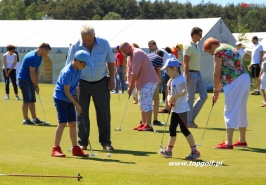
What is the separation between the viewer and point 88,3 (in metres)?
98.4

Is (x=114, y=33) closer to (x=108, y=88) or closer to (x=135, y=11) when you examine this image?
(x=108, y=88)

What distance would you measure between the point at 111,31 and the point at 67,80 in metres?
24.2

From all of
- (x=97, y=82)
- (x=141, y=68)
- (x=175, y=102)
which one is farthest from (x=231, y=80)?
(x=141, y=68)

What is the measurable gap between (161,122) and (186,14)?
96095mm

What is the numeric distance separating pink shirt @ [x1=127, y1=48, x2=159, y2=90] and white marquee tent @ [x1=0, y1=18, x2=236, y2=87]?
1484cm

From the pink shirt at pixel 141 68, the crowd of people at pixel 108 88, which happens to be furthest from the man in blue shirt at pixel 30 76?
the crowd of people at pixel 108 88

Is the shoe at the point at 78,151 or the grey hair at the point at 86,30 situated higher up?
the grey hair at the point at 86,30

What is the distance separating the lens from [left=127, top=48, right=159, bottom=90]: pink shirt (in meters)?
16.0

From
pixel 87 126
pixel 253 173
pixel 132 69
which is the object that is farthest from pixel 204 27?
pixel 253 173

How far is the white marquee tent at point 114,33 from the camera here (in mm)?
32875

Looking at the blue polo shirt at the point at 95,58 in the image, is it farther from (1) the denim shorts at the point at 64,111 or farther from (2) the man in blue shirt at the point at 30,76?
(2) the man in blue shirt at the point at 30,76

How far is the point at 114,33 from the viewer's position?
35.5 metres

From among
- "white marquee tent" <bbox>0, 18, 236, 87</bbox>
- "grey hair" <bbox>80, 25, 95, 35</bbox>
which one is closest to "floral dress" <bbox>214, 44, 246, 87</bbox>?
"grey hair" <bbox>80, 25, 95, 35</bbox>

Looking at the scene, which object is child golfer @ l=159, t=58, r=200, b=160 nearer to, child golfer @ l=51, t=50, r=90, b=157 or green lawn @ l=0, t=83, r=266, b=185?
green lawn @ l=0, t=83, r=266, b=185
